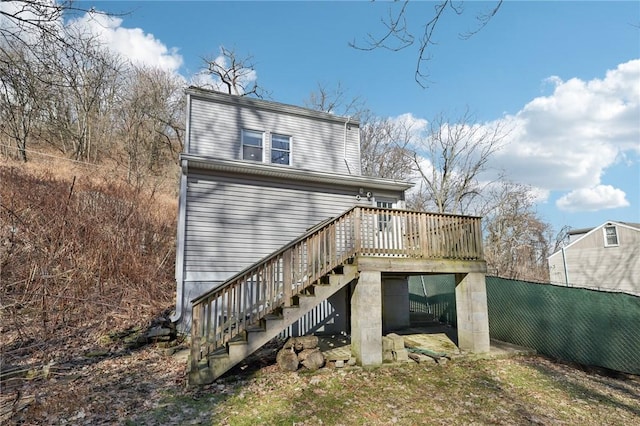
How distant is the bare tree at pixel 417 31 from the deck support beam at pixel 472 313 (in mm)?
5690

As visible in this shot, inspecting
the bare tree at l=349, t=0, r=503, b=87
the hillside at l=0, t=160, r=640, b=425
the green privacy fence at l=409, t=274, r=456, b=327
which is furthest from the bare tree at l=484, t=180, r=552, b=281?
the bare tree at l=349, t=0, r=503, b=87

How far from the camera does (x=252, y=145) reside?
443 inches

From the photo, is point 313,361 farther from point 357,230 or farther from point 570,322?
point 570,322

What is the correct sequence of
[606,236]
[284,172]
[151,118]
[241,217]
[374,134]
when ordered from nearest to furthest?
[241,217] → [284,172] → [606,236] → [151,118] → [374,134]

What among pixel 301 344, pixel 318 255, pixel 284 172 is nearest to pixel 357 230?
pixel 318 255

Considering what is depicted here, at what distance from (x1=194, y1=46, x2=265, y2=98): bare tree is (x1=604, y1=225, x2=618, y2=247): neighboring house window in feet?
77.4

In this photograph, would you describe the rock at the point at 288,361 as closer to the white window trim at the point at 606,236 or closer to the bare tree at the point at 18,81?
the bare tree at the point at 18,81

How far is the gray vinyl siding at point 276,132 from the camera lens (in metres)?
10.6

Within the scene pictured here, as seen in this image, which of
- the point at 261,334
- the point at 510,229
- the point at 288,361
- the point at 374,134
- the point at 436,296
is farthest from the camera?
the point at 374,134

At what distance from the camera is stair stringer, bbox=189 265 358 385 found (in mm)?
5738

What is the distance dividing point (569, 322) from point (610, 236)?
52.6ft

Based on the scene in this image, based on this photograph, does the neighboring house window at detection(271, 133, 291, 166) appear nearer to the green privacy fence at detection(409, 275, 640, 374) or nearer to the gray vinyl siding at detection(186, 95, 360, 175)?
the gray vinyl siding at detection(186, 95, 360, 175)

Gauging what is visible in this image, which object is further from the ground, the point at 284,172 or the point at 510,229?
the point at 284,172

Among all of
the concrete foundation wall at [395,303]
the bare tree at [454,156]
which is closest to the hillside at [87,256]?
the concrete foundation wall at [395,303]
